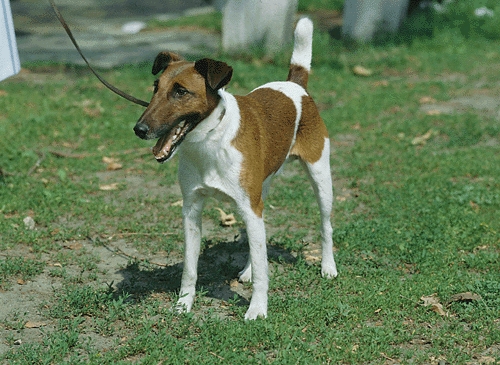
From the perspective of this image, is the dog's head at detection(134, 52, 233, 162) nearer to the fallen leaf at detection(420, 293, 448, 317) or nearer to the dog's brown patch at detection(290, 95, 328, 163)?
the dog's brown patch at detection(290, 95, 328, 163)

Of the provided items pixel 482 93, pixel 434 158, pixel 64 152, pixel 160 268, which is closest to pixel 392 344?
pixel 160 268

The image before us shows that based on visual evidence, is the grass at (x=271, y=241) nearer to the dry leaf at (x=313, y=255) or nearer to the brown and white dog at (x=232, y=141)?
the dry leaf at (x=313, y=255)

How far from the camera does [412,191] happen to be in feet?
25.1

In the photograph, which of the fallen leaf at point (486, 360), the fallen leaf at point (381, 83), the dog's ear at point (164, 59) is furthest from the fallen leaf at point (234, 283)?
the fallen leaf at point (381, 83)

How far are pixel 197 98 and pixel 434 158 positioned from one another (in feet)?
16.1

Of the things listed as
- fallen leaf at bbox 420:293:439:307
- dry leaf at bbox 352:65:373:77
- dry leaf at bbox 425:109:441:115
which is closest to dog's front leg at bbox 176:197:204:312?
fallen leaf at bbox 420:293:439:307

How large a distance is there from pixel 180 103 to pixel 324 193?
176 cm

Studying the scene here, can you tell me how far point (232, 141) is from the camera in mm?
4676

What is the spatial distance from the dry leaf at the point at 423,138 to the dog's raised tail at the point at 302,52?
146 inches

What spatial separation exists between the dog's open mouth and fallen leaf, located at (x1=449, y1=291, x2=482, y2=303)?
2355 millimetres

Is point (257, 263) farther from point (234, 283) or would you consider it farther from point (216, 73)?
point (216, 73)

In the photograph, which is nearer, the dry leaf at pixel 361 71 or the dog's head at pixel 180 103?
the dog's head at pixel 180 103

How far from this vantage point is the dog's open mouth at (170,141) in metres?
4.36

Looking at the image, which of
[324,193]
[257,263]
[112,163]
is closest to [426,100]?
[112,163]
